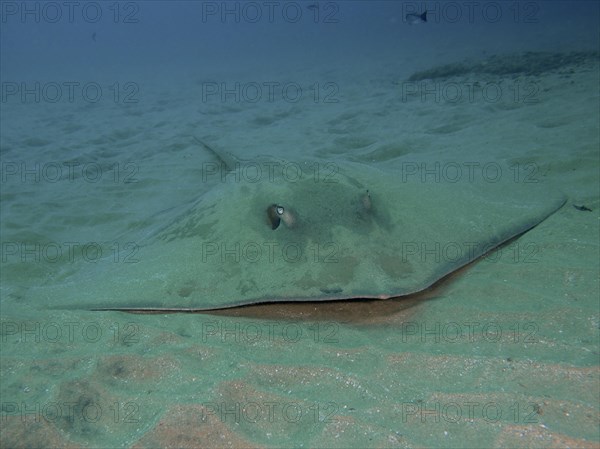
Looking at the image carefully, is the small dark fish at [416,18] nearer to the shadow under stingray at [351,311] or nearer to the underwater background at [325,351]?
the underwater background at [325,351]

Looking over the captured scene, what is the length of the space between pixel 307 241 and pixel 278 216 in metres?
0.36

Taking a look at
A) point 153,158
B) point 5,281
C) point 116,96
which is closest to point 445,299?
point 5,281

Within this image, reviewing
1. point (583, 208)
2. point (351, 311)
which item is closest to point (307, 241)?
point (351, 311)

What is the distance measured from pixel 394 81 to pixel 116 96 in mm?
11438

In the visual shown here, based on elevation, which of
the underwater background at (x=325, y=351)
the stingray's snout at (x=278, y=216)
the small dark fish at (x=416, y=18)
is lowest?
the underwater background at (x=325, y=351)

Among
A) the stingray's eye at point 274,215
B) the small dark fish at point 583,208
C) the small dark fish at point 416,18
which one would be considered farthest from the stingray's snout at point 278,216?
the small dark fish at point 416,18

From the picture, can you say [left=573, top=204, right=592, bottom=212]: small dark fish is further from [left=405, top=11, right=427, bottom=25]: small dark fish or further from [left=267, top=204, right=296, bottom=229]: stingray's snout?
[left=405, top=11, right=427, bottom=25]: small dark fish

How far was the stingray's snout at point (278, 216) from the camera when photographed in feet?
9.56

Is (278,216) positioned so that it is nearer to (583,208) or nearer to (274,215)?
(274,215)

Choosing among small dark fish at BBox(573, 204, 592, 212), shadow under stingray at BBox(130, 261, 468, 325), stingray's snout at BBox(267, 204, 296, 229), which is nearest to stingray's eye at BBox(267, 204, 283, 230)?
stingray's snout at BBox(267, 204, 296, 229)

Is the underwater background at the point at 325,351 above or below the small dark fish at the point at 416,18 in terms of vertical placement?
below

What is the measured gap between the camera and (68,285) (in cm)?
341

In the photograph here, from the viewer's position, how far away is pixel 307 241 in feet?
9.12

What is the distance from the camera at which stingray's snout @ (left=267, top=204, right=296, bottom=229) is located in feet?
9.56
